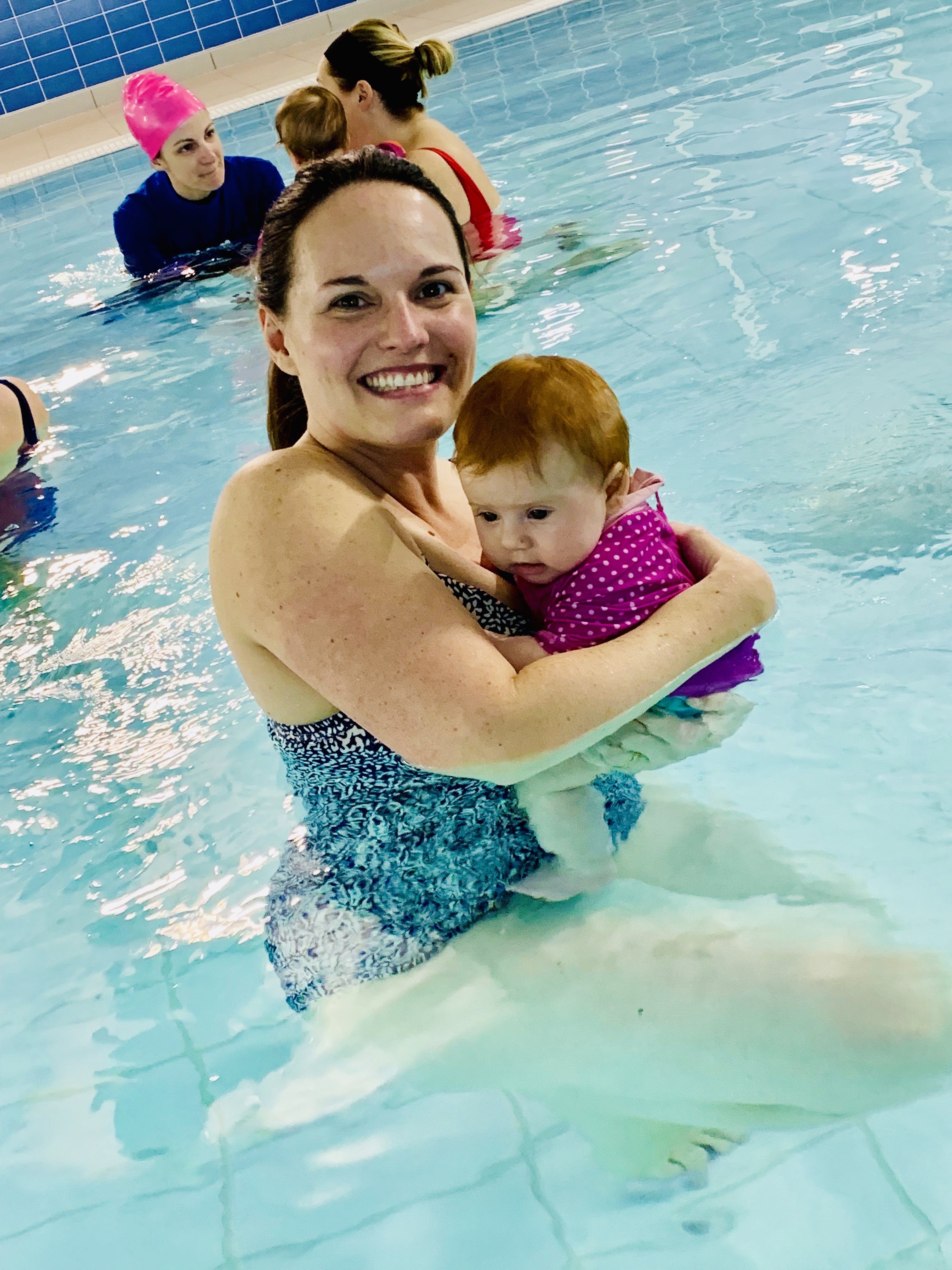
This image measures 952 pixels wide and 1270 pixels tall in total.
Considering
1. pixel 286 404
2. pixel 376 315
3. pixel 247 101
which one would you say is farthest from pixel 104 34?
pixel 376 315

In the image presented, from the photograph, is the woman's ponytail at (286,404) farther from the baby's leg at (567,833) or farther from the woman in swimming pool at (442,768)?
the baby's leg at (567,833)

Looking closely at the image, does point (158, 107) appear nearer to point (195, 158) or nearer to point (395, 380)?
point (195, 158)

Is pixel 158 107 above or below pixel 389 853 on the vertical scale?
above

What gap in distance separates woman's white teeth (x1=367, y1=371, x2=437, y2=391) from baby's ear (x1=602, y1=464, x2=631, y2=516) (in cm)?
34

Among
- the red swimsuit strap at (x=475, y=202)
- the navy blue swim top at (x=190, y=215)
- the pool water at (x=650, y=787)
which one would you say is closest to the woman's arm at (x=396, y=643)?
the pool water at (x=650, y=787)

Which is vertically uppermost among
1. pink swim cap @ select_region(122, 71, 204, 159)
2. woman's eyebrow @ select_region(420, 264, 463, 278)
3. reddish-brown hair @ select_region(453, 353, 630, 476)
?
pink swim cap @ select_region(122, 71, 204, 159)

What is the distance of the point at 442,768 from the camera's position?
5.70 feet

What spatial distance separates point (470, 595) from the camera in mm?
1946

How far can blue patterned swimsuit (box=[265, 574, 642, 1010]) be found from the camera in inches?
75.4

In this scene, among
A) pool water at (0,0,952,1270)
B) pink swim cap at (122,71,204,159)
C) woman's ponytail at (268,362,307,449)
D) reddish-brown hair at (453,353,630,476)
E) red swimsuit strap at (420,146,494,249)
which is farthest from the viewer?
pink swim cap at (122,71,204,159)

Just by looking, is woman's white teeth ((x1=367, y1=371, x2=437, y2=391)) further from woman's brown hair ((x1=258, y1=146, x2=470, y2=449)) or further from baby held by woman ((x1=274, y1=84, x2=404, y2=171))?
baby held by woman ((x1=274, y1=84, x2=404, y2=171))

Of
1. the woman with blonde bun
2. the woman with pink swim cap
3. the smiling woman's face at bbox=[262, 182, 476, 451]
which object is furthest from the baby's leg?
the woman with pink swim cap

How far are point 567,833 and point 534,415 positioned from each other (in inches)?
25.0

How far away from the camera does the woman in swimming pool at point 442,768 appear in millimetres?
1719
